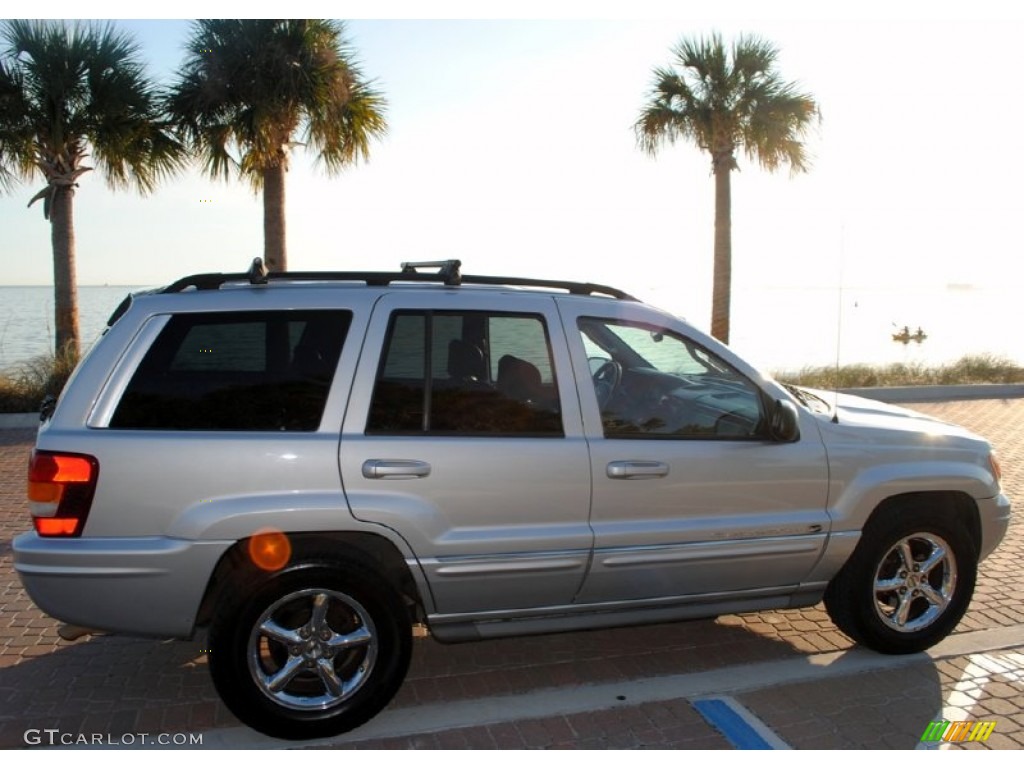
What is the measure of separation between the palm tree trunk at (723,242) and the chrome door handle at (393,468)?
14.4m

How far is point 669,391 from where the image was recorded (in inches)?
159

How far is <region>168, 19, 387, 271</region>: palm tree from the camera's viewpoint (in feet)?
43.1

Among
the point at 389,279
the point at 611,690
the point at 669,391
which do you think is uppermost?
the point at 389,279

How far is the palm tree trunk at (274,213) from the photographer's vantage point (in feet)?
46.5

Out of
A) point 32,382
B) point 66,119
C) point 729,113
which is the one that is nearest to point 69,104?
point 66,119

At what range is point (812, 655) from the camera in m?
4.28

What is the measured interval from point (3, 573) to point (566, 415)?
4.09 m

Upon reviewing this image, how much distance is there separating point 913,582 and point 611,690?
66.1 inches

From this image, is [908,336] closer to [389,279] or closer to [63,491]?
[389,279]

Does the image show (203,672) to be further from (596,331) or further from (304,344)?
(596,331)

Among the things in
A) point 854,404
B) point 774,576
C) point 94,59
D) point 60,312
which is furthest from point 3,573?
point 94,59

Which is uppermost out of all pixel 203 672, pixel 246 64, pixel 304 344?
pixel 246 64

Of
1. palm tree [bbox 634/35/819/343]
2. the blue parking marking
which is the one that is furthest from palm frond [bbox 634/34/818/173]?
the blue parking marking

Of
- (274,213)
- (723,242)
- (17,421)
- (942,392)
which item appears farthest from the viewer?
(723,242)
